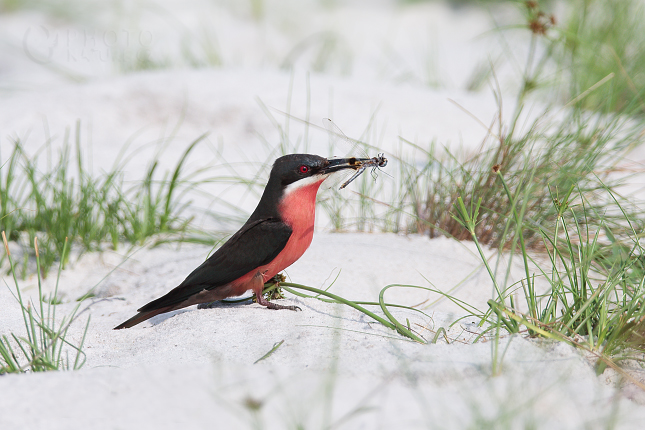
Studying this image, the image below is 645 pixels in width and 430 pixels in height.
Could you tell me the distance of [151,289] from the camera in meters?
2.67

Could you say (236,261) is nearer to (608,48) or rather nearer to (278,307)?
(278,307)

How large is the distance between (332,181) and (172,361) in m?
0.87

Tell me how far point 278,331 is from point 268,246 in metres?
0.33

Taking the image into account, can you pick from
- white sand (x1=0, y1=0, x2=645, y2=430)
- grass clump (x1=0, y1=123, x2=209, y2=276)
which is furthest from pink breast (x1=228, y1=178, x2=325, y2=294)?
grass clump (x1=0, y1=123, x2=209, y2=276)

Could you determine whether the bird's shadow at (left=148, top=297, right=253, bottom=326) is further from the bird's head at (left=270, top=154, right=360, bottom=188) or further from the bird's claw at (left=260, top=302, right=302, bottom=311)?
the bird's head at (left=270, top=154, right=360, bottom=188)

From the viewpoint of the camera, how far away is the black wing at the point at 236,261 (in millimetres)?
2086

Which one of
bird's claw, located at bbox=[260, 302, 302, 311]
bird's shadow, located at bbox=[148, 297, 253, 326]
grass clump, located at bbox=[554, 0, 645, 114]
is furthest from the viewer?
grass clump, located at bbox=[554, 0, 645, 114]

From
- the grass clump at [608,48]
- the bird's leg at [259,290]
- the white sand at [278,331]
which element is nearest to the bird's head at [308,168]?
the bird's leg at [259,290]

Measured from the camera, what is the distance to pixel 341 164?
2.14 meters

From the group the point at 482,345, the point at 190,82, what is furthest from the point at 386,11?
the point at 482,345

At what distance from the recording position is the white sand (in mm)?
1275

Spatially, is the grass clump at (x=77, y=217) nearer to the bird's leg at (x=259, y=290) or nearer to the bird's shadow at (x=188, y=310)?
the bird's shadow at (x=188, y=310)

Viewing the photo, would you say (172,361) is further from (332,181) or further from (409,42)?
(409,42)

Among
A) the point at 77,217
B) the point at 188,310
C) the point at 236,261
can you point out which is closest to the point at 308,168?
the point at 236,261
